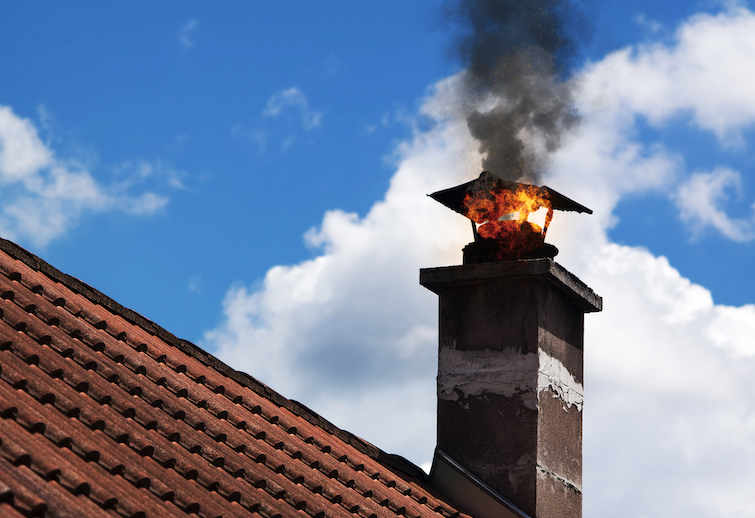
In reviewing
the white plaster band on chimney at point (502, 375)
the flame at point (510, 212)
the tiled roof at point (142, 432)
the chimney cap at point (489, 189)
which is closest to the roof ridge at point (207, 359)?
the tiled roof at point (142, 432)

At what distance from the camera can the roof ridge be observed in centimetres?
575

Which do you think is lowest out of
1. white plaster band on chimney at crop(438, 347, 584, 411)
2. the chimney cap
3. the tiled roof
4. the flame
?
the tiled roof

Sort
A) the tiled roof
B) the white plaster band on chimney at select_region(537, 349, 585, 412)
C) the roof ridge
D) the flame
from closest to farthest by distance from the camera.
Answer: the tiled roof
the roof ridge
the white plaster band on chimney at select_region(537, 349, 585, 412)
the flame

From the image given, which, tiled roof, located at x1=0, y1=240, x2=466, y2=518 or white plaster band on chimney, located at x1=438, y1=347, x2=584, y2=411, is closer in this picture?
tiled roof, located at x1=0, y1=240, x2=466, y2=518

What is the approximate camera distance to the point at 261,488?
4781 millimetres

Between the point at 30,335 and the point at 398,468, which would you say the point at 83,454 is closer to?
the point at 30,335

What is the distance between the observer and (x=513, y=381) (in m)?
6.82

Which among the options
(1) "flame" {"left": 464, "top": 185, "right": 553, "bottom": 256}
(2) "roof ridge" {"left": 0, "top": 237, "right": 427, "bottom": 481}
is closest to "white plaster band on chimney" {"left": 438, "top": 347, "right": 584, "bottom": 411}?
(2) "roof ridge" {"left": 0, "top": 237, "right": 427, "bottom": 481}

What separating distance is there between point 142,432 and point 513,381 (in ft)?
10.0

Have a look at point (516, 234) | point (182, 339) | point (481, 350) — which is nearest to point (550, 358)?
point (481, 350)

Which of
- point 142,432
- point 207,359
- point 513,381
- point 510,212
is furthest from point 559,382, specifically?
point 142,432

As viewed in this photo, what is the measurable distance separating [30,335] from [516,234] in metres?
3.89

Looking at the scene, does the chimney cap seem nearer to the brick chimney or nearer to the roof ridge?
the brick chimney

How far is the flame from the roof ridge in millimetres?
1820
